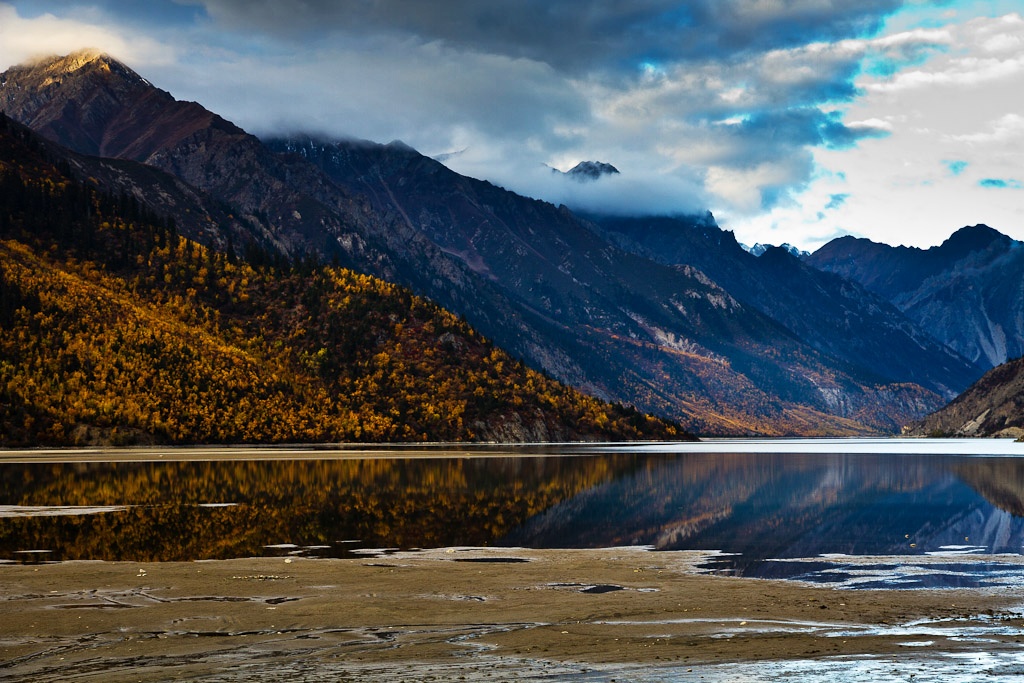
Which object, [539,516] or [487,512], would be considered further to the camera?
[487,512]

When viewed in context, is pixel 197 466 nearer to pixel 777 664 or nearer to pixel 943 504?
pixel 943 504

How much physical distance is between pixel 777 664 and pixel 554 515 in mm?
44707

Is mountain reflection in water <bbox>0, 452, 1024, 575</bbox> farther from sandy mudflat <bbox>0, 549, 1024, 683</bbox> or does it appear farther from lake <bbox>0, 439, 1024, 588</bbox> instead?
sandy mudflat <bbox>0, 549, 1024, 683</bbox>

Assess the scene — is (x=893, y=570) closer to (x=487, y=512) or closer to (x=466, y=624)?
(x=466, y=624)

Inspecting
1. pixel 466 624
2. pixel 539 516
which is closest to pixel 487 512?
pixel 539 516

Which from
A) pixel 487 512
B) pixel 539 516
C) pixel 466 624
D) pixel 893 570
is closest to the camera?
pixel 466 624

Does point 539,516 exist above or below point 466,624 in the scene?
below

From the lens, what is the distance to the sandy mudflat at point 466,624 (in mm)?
28672

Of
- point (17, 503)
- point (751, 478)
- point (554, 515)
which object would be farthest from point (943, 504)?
point (17, 503)

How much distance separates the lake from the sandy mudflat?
17.6 feet

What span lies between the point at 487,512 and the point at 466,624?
130 feet

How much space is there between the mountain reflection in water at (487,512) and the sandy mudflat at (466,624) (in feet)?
23.5

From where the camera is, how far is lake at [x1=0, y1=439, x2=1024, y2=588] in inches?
2041

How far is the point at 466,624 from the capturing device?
115 feet
